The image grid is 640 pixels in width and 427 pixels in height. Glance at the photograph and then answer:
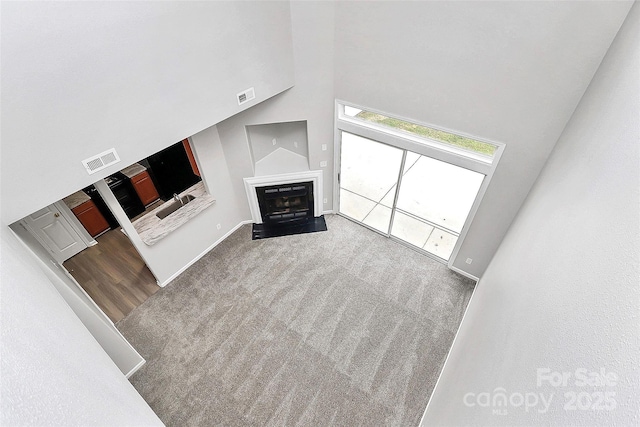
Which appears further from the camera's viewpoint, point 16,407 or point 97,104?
point 97,104

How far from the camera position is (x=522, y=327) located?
152 cm

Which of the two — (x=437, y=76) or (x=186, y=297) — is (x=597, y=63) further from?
(x=186, y=297)

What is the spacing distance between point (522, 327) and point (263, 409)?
11.5ft

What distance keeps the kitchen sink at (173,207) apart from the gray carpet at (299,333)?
1.09m

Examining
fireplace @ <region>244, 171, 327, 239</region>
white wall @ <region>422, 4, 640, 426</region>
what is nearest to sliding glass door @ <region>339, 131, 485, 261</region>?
fireplace @ <region>244, 171, 327, 239</region>

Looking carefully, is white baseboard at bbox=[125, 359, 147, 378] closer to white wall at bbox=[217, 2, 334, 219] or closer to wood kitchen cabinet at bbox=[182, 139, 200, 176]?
white wall at bbox=[217, 2, 334, 219]

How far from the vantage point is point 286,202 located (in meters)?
6.29

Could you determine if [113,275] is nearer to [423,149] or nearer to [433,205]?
[423,149]

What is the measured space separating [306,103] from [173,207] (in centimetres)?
305

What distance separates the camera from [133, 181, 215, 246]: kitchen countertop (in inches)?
190

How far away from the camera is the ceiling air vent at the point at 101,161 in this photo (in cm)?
312

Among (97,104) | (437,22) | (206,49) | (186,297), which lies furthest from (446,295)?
(97,104)

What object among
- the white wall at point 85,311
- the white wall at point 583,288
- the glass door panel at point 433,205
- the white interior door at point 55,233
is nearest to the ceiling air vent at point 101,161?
the white wall at point 85,311

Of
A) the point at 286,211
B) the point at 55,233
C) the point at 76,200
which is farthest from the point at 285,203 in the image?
the point at 55,233
